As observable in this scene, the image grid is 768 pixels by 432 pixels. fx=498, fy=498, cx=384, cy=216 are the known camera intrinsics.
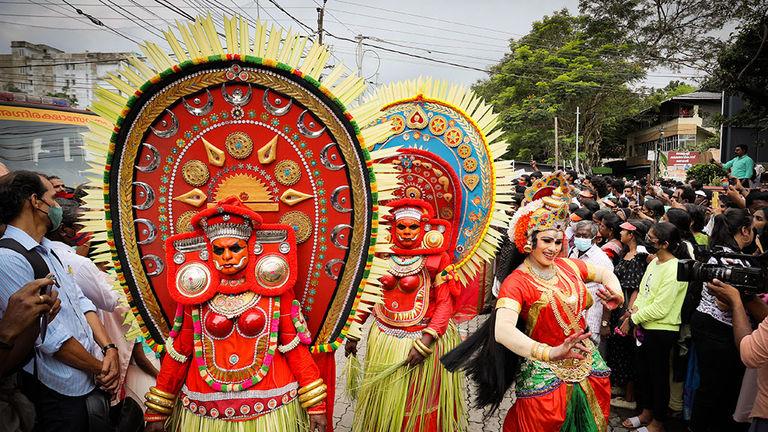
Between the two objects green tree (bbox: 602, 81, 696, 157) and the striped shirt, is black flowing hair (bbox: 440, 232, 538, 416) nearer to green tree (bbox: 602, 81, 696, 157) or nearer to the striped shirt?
the striped shirt

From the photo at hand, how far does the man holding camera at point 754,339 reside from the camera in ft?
7.38

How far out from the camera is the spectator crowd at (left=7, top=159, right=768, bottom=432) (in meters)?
2.09

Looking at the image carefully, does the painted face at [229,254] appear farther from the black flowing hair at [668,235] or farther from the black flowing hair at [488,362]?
the black flowing hair at [668,235]

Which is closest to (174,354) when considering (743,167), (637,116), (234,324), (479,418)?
(234,324)

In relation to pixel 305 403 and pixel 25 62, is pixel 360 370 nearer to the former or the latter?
pixel 305 403

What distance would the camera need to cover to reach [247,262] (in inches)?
89.4

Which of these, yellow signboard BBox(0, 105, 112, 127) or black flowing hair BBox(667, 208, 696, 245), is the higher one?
yellow signboard BBox(0, 105, 112, 127)

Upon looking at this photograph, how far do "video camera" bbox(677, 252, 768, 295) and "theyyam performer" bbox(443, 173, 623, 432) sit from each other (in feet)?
1.72

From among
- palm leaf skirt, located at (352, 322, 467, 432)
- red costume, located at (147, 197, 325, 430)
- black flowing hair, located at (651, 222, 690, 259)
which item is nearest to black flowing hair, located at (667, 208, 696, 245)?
black flowing hair, located at (651, 222, 690, 259)

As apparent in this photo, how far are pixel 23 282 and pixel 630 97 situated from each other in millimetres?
27742

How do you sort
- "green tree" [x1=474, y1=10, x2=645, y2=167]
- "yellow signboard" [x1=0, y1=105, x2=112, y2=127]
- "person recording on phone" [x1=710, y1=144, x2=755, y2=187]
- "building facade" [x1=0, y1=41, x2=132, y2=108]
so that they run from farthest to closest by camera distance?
1. "green tree" [x1=474, y1=10, x2=645, y2=167]
2. "yellow signboard" [x1=0, y1=105, x2=112, y2=127]
3. "person recording on phone" [x1=710, y1=144, x2=755, y2=187]
4. "building facade" [x1=0, y1=41, x2=132, y2=108]

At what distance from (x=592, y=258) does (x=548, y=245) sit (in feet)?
5.99

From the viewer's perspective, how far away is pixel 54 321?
224 cm

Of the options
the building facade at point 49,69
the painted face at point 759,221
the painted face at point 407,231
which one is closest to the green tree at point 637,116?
the painted face at point 759,221
